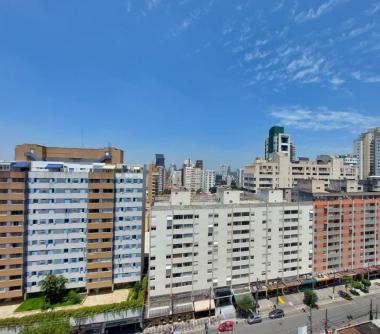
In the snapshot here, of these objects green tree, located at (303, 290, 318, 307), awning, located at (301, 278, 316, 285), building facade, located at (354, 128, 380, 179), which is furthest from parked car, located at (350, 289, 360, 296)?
building facade, located at (354, 128, 380, 179)

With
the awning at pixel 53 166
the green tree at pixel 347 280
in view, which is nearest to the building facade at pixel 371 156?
the green tree at pixel 347 280

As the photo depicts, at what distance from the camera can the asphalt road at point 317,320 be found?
45.9 metres

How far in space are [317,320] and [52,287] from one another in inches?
→ 2039

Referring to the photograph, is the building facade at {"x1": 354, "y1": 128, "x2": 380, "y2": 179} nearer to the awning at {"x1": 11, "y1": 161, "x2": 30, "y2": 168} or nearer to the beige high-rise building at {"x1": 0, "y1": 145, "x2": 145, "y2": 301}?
the beige high-rise building at {"x1": 0, "y1": 145, "x2": 145, "y2": 301}

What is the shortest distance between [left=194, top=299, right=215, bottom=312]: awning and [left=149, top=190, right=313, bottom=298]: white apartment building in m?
2.20

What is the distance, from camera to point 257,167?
9750 cm

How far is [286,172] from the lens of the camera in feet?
320

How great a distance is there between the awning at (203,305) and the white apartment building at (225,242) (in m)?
2.20

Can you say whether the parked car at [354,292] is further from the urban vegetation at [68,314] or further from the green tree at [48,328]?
the green tree at [48,328]

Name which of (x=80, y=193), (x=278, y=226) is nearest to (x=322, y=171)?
(x=278, y=226)

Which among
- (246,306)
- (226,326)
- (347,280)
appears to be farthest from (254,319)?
(347,280)

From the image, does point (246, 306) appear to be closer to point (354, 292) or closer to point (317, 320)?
point (317, 320)

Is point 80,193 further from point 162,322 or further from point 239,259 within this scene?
point 239,259

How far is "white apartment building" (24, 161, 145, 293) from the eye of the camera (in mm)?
50625
